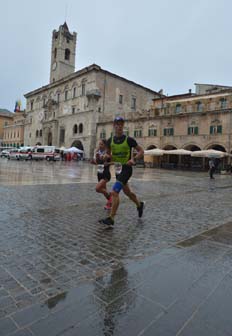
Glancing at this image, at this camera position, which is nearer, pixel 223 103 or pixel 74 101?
pixel 223 103

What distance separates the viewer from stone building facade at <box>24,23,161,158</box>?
46.1 meters

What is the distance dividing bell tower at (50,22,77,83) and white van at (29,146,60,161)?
27.5 m

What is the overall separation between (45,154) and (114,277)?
37812 mm

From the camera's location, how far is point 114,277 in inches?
101

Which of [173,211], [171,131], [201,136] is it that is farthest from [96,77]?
[173,211]

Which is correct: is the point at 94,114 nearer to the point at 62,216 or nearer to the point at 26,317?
the point at 62,216

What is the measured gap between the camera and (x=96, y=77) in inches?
1802

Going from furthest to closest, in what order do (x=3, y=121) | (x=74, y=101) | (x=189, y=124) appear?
(x=3, y=121), (x=74, y=101), (x=189, y=124)

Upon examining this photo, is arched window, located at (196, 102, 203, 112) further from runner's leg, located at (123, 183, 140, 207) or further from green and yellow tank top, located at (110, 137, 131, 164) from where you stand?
green and yellow tank top, located at (110, 137, 131, 164)

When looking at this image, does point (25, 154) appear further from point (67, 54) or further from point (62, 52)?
point (67, 54)

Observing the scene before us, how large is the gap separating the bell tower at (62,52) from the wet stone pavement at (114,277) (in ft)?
199

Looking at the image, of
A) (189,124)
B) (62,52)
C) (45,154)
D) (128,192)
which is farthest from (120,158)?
(62,52)

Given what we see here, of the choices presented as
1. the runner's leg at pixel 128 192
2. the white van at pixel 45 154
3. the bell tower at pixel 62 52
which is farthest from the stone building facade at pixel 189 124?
the runner's leg at pixel 128 192

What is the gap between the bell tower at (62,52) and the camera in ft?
189
